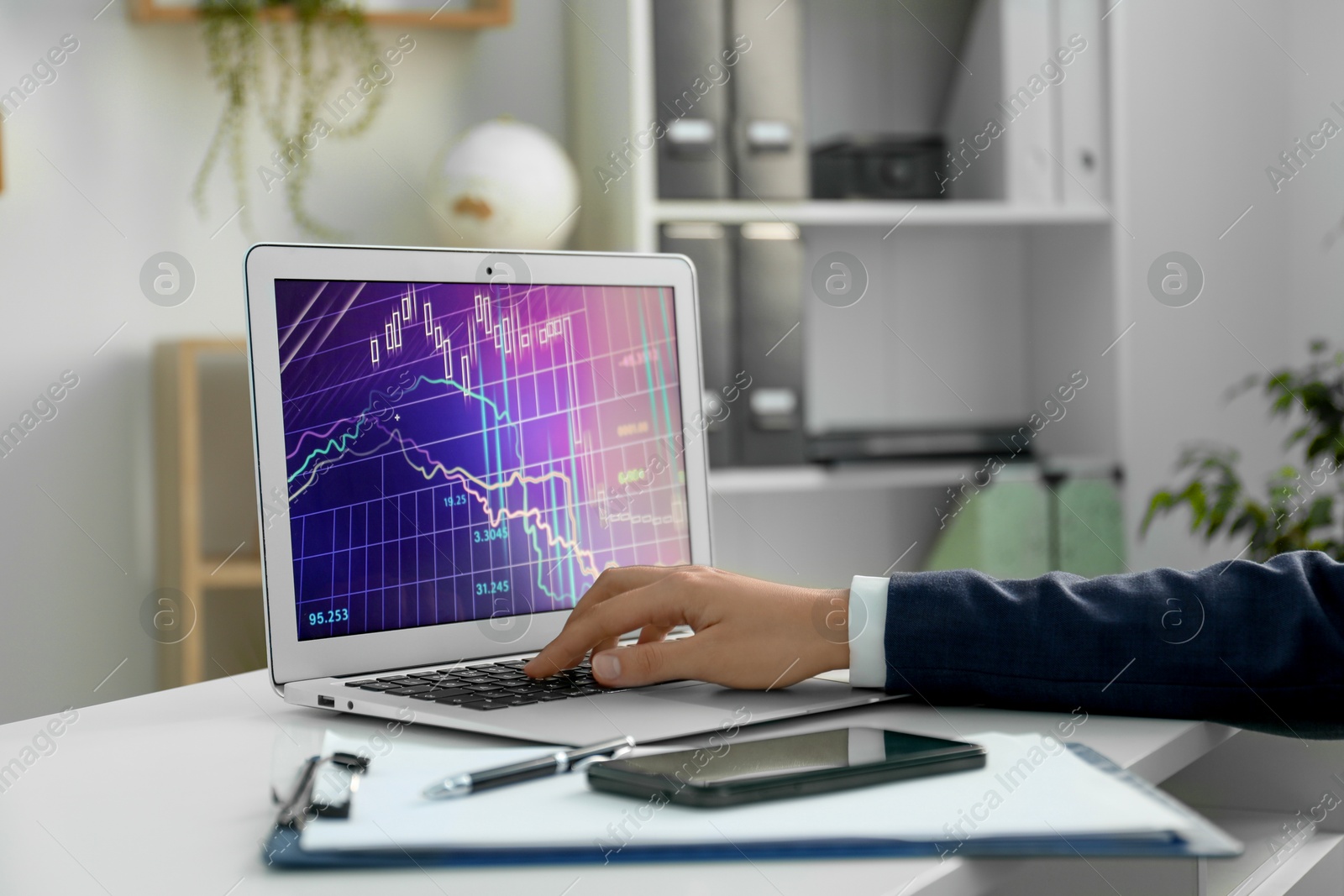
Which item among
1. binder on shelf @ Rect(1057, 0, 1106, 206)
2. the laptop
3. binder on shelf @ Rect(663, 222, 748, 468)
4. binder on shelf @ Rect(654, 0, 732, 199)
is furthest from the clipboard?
binder on shelf @ Rect(1057, 0, 1106, 206)

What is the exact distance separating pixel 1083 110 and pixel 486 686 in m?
1.70

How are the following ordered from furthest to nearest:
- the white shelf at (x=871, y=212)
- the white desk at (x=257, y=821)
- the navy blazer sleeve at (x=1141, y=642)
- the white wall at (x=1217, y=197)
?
the white wall at (x=1217, y=197) < the white shelf at (x=871, y=212) < the navy blazer sleeve at (x=1141, y=642) < the white desk at (x=257, y=821)

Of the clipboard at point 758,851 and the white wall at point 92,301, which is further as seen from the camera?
the white wall at point 92,301

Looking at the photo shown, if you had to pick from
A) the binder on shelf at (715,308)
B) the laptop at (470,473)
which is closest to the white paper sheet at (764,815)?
the laptop at (470,473)

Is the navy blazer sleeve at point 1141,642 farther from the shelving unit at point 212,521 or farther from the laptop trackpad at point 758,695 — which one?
the shelving unit at point 212,521

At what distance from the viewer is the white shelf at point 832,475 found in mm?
1944

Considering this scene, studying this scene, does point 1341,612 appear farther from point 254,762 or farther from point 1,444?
point 1,444

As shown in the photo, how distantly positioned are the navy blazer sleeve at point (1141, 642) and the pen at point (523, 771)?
8.8 inches

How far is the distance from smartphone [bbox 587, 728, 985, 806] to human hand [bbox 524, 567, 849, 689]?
16cm

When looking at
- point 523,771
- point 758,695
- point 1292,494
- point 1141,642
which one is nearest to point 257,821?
point 523,771

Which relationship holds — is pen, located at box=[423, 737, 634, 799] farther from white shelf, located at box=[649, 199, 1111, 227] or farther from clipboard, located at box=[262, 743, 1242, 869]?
white shelf, located at box=[649, 199, 1111, 227]

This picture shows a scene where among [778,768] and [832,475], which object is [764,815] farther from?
[832,475]

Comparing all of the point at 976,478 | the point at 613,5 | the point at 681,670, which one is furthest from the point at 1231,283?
the point at 681,670

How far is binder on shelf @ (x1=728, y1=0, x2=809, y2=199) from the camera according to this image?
1.91m
